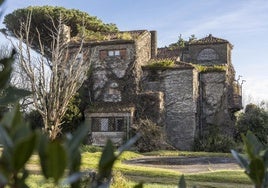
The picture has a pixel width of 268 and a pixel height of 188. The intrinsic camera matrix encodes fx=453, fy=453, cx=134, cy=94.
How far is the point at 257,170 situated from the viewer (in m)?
1.05

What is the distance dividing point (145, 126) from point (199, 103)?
587cm

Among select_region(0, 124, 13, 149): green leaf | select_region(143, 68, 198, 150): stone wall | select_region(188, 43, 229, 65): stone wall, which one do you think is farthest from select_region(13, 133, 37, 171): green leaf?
select_region(188, 43, 229, 65): stone wall

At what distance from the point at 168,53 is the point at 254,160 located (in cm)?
3592

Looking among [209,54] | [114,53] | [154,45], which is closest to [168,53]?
[154,45]

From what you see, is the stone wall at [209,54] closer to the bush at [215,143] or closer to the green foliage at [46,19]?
the green foliage at [46,19]

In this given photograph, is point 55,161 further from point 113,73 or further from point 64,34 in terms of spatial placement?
point 64,34

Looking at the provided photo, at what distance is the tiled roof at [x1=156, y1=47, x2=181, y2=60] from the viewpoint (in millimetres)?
35319

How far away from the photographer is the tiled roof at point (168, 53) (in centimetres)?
3532

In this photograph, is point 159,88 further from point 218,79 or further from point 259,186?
point 259,186

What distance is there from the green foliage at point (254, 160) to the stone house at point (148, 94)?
1075 inches

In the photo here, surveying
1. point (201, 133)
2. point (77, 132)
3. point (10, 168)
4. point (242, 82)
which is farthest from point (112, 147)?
point (242, 82)

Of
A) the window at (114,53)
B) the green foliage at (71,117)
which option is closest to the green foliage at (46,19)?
the window at (114,53)

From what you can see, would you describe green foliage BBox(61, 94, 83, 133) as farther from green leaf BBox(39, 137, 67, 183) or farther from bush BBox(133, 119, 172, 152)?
green leaf BBox(39, 137, 67, 183)

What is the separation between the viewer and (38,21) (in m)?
36.9
